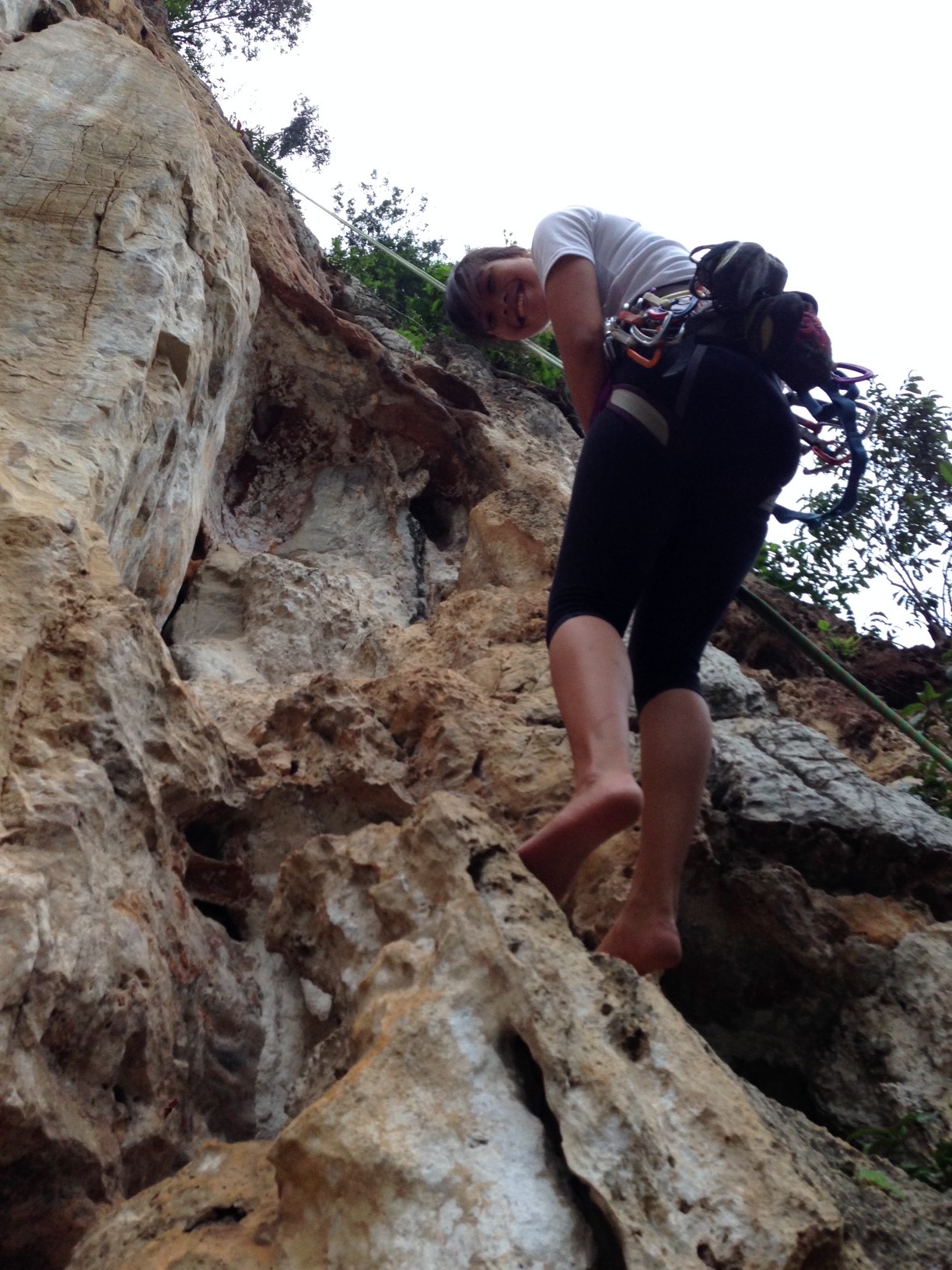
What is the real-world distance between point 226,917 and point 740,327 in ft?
6.17

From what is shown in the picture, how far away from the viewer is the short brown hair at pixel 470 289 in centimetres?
319

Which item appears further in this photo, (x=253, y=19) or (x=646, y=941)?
(x=253, y=19)

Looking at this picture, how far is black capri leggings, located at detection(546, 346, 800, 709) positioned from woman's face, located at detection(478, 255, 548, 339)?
0.69 m

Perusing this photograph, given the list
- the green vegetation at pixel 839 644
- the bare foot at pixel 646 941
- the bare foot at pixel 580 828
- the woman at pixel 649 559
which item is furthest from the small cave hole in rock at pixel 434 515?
the bare foot at pixel 580 828

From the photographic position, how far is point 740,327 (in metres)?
2.49

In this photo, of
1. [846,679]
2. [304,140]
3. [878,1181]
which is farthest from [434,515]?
[304,140]

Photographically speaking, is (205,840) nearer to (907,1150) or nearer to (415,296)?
(907,1150)

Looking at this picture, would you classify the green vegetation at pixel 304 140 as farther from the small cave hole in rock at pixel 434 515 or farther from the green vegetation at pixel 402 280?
the small cave hole in rock at pixel 434 515

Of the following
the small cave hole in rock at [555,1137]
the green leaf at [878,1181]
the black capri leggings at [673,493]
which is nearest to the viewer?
the small cave hole in rock at [555,1137]

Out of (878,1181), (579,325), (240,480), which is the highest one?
(579,325)

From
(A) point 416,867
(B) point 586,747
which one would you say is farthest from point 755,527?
(A) point 416,867

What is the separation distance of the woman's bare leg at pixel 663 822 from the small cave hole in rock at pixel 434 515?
3328mm

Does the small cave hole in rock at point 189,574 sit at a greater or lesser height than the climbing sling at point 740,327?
lesser

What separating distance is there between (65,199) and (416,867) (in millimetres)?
2773
